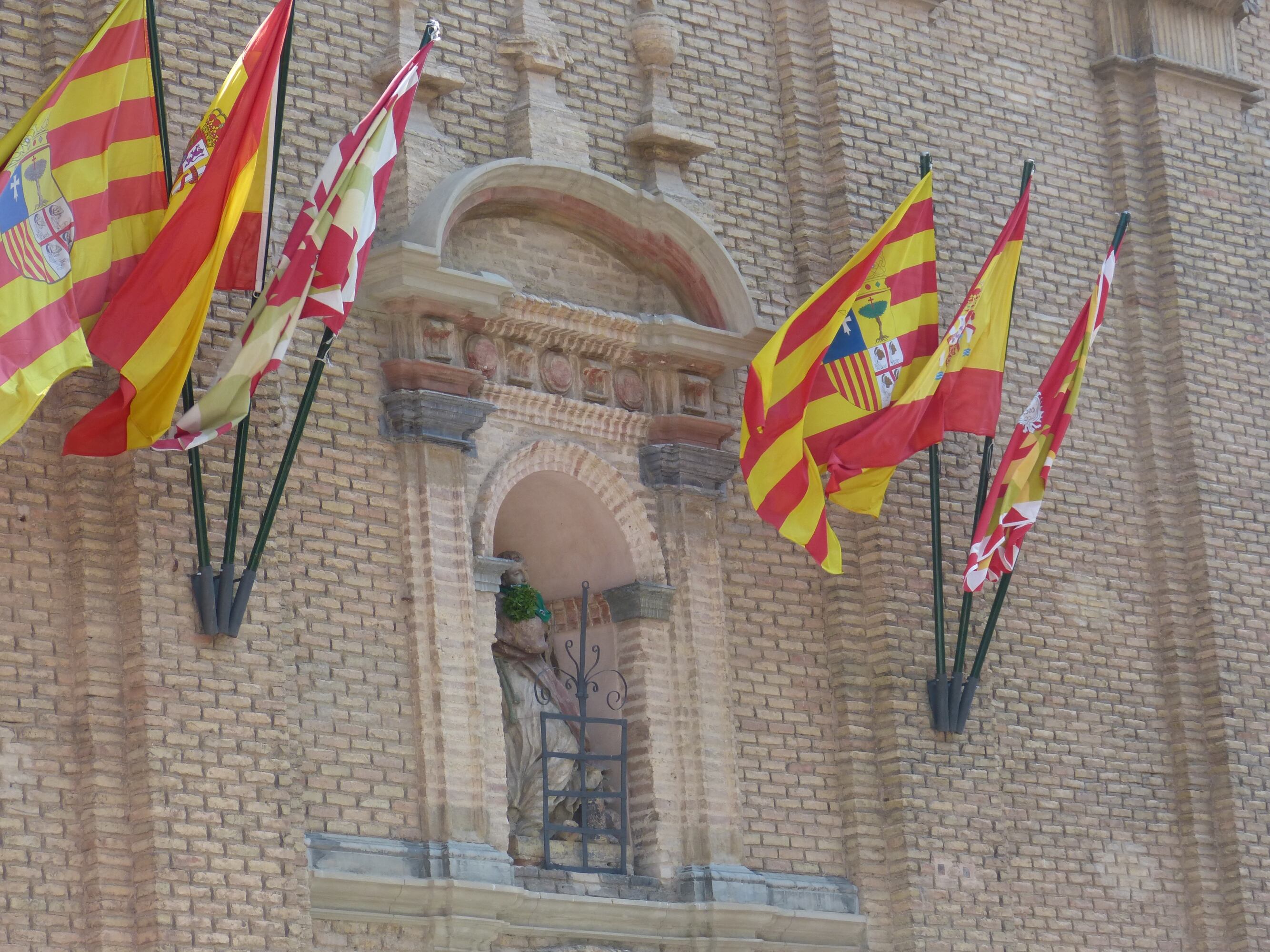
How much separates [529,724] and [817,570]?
2.03 meters

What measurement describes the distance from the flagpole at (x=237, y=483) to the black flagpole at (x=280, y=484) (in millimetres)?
42

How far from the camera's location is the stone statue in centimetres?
1373

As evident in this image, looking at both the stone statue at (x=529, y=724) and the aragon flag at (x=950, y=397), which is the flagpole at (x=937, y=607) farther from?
the stone statue at (x=529, y=724)

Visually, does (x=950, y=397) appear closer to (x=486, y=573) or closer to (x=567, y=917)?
(x=486, y=573)

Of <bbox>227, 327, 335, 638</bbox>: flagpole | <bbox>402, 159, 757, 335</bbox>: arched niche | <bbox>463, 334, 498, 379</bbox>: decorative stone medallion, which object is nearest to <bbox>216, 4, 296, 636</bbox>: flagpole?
<bbox>227, 327, 335, 638</bbox>: flagpole

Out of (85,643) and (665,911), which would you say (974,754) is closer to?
(665,911)

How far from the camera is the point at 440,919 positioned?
41.7 ft

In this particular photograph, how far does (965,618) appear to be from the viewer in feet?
49.1

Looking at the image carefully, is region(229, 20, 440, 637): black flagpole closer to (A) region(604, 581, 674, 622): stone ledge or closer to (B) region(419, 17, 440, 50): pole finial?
(B) region(419, 17, 440, 50): pole finial

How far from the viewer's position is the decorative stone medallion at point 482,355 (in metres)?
13.9

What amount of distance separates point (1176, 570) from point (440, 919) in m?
5.71

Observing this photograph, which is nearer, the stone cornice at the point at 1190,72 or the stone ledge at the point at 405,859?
the stone ledge at the point at 405,859

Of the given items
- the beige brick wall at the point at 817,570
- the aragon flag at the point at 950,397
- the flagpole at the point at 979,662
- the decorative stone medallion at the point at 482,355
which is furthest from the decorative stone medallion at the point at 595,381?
the flagpole at the point at 979,662

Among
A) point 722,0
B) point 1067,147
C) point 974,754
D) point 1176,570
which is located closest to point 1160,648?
point 1176,570
